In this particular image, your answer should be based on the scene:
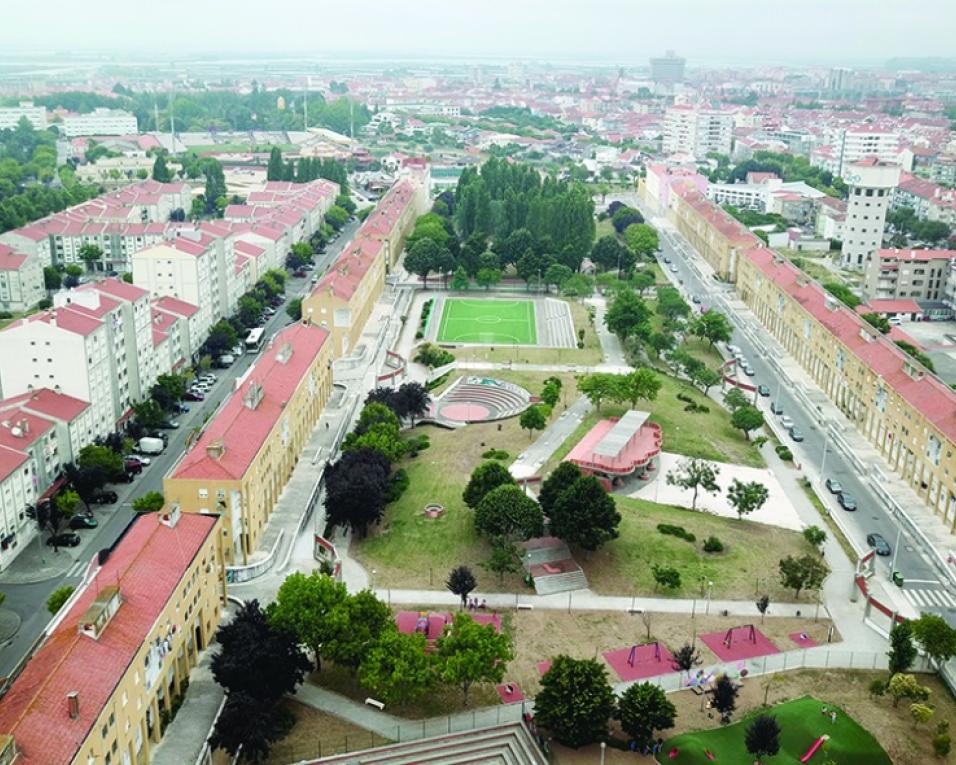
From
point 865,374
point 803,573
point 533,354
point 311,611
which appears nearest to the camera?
point 311,611

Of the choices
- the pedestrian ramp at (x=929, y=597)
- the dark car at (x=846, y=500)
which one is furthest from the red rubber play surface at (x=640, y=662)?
the dark car at (x=846, y=500)

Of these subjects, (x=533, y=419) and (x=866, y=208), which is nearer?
(x=533, y=419)

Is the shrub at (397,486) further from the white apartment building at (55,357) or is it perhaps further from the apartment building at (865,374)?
the apartment building at (865,374)

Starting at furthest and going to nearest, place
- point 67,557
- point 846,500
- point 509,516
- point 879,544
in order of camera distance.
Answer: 1. point 846,500
2. point 879,544
3. point 67,557
4. point 509,516

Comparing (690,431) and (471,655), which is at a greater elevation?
(471,655)

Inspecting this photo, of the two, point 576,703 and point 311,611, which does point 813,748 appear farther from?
point 311,611

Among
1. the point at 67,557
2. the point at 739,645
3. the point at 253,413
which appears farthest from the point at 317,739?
the point at 253,413

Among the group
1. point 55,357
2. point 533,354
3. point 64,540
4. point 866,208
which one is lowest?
point 64,540
